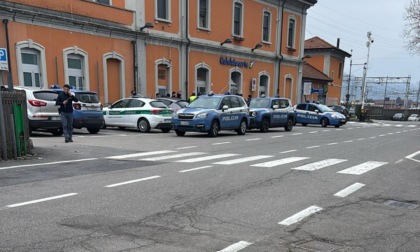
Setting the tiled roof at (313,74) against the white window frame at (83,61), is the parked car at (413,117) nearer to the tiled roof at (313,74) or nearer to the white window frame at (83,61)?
the tiled roof at (313,74)

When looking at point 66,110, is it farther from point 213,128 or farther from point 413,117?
point 413,117

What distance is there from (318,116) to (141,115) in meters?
16.3

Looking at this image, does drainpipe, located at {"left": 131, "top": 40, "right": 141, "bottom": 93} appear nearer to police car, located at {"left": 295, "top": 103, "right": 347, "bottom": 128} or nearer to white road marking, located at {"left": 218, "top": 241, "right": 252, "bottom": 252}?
police car, located at {"left": 295, "top": 103, "right": 347, "bottom": 128}

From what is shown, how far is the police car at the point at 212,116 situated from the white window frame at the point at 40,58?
A: 7645mm

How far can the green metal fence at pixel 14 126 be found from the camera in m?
8.99

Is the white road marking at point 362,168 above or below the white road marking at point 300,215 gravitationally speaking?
below

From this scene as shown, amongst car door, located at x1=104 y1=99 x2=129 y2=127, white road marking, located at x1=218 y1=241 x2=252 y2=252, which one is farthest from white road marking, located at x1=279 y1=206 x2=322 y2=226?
car door, located at x1=104 y1=99 x2=129 y2=127

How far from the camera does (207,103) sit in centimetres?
1695

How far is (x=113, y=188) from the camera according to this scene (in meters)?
6.53

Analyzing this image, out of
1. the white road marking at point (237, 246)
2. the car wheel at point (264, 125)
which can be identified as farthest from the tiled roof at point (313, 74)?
the white road marking at point (237, 246)

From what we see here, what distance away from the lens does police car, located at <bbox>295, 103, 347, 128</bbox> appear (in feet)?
92.4

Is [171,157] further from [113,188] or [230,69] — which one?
[230,69]

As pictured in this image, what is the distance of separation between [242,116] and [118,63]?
9.59 m

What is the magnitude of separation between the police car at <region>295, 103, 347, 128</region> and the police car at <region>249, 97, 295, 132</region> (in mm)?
7113
